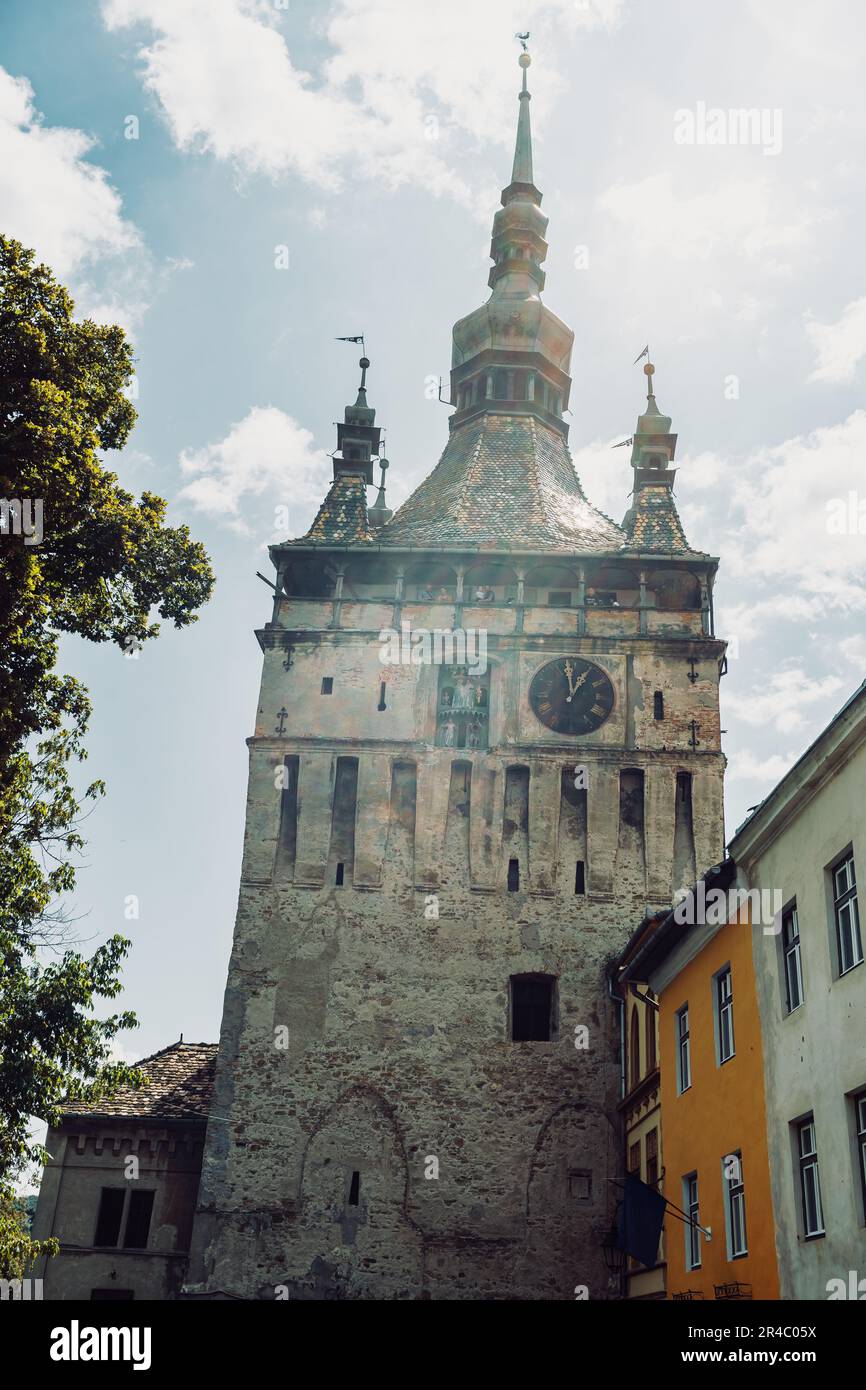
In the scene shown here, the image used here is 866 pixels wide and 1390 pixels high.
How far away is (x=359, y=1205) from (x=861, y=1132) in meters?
14.1

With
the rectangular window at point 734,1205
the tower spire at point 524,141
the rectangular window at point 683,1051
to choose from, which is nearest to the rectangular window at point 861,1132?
the rectangular window at point 734,1205

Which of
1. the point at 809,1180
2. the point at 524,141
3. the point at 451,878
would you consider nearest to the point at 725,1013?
the point at 809,1180

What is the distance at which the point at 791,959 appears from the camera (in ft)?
44.2

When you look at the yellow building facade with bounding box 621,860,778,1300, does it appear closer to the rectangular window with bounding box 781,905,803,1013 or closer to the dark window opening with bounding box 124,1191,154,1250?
the rectangular window with bounding box 781,905,803,1013

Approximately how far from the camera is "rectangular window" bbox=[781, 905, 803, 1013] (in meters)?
13.3

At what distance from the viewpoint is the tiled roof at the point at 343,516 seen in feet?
98.2

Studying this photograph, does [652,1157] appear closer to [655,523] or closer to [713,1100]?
[713,1100]

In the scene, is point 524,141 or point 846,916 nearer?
point 846,916

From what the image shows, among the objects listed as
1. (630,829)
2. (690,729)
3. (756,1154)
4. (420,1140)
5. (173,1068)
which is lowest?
(756,1154)

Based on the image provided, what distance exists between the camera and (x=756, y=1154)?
1378 cm

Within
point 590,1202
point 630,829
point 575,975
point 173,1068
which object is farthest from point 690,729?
point 173,1068

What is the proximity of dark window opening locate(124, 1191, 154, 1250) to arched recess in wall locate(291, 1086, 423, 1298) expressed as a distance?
119 inches

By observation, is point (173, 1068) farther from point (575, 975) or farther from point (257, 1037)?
point (575, 975)

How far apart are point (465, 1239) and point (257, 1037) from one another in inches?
211
